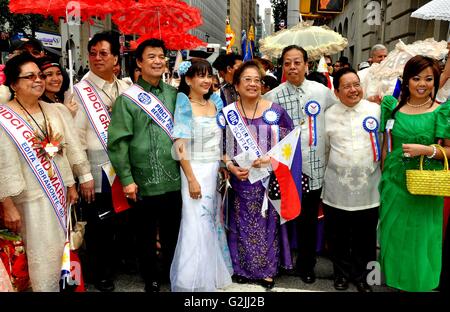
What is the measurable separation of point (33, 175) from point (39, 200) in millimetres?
178

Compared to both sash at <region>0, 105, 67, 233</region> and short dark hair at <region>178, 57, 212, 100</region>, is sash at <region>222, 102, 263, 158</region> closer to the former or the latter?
short dark hair at <region>178, 57, 212, 100</region>

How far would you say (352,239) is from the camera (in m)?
3.52

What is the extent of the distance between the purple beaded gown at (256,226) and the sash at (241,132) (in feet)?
0.16

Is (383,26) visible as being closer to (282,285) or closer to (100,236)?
(282,285)

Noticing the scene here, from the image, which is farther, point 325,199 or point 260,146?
point 325,199

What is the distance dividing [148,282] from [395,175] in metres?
2.04

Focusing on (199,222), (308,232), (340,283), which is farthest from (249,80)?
(340,283)

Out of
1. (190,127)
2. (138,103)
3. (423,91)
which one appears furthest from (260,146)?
(423,91)

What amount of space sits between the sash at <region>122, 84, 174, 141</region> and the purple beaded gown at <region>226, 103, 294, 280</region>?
1.58 feet

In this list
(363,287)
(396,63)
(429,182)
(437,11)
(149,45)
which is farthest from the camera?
(437,11)

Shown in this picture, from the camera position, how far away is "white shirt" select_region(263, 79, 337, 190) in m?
3.44

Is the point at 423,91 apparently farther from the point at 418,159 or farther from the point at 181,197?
the point at 181,197

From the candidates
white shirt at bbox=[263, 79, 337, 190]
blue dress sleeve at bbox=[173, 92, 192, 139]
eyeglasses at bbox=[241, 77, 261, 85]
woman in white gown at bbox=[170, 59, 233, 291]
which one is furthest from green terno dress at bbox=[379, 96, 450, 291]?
blue dress sleeve at bbox=[173, 92, 192, 139]
